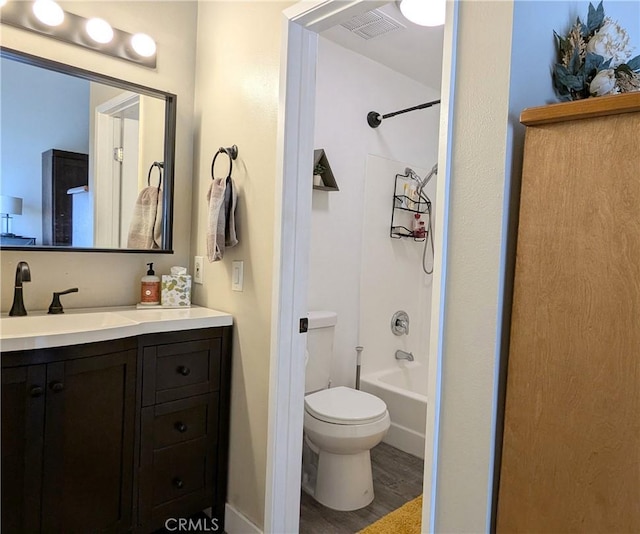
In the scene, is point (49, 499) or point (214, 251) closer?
point (49, 499)

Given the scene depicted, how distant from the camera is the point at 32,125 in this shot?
1681mm

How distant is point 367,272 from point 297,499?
1579 millimetres

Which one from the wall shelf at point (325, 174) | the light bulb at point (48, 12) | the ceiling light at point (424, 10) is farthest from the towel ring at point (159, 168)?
the ceiling light at point (424, 10)

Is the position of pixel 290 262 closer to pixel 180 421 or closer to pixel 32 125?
pixel 180 421

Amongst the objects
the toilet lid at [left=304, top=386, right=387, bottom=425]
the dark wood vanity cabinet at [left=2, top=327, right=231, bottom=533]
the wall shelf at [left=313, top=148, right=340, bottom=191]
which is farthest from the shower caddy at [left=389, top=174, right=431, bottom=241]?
the dark wood vanity cabinet at [left=2, top=327, right=231, bottom=533]

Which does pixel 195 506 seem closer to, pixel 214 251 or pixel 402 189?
pixel 214 251

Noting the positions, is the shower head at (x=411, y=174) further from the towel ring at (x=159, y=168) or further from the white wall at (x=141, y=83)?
the towel ring at (x=159, y=168)

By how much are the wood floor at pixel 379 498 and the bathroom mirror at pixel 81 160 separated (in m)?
1.39

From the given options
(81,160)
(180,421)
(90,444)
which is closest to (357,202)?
(81,160)

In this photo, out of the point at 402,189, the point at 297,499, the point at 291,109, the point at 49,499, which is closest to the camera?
the point at 49,499

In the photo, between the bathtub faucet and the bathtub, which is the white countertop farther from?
the bathtub faucet

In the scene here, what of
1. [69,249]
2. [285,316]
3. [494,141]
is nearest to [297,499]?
[285,316]

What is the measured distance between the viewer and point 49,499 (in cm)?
141

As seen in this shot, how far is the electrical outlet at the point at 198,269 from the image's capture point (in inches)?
82.0
